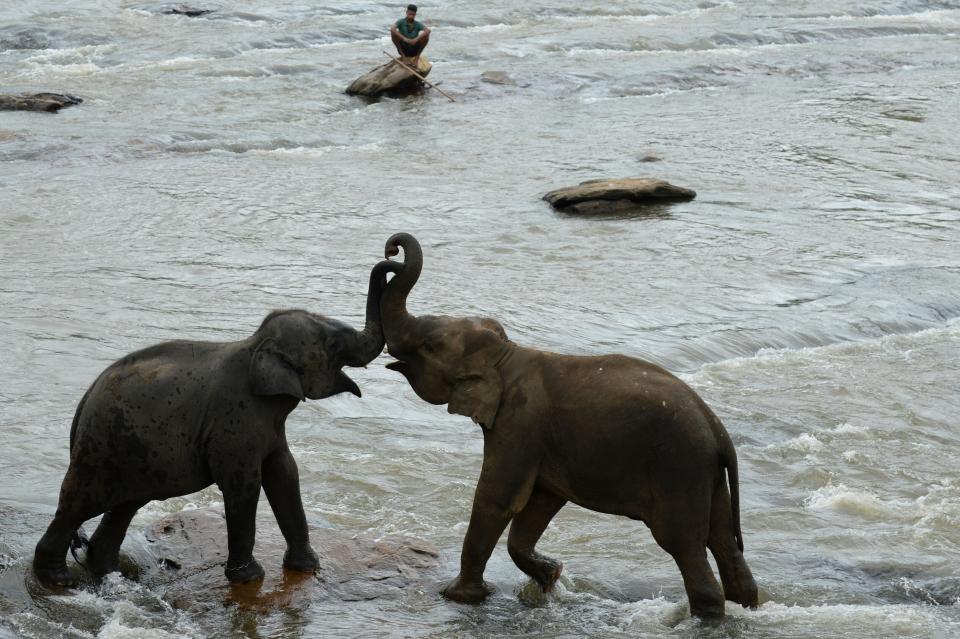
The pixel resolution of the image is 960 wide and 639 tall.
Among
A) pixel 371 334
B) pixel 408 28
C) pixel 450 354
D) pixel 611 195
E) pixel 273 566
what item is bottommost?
pixel 611 195

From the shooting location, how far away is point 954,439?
10.3m

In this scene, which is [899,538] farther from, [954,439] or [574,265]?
[574,265]

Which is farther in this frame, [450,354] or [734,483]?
[450,354]

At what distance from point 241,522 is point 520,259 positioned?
8.90 metres

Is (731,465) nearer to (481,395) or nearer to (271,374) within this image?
(481,395)

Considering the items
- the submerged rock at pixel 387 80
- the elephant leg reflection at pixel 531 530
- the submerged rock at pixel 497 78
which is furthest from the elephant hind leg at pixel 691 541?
the submerged rock at pixel 497 78

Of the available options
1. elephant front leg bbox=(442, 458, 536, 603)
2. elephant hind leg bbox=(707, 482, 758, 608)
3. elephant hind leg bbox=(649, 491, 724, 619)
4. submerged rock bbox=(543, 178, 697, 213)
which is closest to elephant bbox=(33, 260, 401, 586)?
elephant front leg bbox=(442, 458, 536, 603)

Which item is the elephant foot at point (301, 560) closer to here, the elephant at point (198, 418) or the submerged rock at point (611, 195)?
Answer: the elephant at point (198, 418)

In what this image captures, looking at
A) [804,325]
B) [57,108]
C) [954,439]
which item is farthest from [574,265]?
[57,108]

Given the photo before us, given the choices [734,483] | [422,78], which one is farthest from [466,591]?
[422,78]

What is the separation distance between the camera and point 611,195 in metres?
17.2

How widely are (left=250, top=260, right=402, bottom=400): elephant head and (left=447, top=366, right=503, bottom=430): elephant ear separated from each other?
44 cm

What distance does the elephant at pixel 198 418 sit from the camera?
620 cm

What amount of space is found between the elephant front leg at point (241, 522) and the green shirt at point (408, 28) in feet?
66.7
